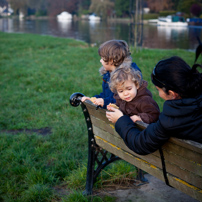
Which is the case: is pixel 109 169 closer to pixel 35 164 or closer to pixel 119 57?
pixel 35 164

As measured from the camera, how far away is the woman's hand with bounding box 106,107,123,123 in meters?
2.13

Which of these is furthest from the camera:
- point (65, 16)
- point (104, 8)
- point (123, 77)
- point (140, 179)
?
point (65, 16)

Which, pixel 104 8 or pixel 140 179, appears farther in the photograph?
pixel 104 8

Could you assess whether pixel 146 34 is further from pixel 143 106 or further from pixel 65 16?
pixel 65 16

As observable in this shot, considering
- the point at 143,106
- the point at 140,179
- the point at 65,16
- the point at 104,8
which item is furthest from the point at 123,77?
the point at 65,16

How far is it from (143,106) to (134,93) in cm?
13

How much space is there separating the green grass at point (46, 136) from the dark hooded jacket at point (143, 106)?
0.85 meters

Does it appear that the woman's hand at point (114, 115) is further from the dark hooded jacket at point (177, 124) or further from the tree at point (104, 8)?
the tree at point (104, 8)

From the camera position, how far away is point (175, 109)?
165 centimetres

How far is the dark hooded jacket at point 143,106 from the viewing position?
2307 mm

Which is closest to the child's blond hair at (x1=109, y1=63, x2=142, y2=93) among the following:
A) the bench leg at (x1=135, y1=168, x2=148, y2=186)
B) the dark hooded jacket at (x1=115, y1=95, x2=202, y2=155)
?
the dark hooded jacket at (x1=115, y1=95, x2=202, y2=155)

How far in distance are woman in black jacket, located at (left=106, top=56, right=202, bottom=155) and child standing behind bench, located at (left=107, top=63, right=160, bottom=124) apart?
1.37ft

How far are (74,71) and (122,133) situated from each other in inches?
264

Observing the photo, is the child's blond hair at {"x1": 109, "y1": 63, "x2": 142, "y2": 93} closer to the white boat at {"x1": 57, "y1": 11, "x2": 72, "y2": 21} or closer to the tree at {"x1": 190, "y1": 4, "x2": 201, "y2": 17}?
the tree at {"x1": 190, "y1": 4, "x2": 201, "y2": 17}
